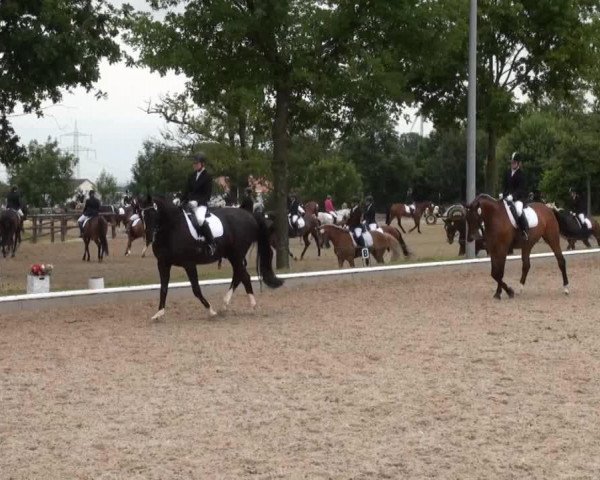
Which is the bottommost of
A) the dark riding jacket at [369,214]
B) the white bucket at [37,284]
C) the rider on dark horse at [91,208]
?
the white bucket at [37,284]

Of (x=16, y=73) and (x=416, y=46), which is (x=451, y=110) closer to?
(x=416, y=46)

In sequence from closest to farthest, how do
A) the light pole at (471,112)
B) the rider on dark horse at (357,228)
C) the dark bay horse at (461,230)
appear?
the rider on dark horse at (357,228) → the light pole at (471,112) → the dark bay horse at (461,230)

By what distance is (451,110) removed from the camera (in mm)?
34219

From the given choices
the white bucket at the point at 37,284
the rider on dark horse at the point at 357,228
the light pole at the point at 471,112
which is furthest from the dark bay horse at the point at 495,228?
the light pole at the point at 471,112

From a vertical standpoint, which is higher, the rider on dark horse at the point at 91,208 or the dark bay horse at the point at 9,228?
the rider on dark horse at the point at 91,208

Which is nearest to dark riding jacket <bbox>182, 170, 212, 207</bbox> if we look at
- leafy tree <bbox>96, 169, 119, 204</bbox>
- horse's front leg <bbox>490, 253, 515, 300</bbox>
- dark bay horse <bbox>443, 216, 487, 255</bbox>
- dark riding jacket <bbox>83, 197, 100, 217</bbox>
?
horse's front leg <bbox>490, 253, 515, 300</bbox>

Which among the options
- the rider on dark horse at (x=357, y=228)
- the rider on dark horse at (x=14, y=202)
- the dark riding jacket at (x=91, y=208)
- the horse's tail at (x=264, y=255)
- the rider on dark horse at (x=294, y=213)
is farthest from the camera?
the rider on dark horse at (x=14, y=202)

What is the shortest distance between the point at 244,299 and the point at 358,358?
6.62 metres

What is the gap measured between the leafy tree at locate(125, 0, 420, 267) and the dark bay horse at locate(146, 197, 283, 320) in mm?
6742

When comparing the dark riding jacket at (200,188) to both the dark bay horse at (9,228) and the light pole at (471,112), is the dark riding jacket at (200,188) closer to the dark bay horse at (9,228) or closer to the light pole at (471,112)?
the light pole at (471,112)

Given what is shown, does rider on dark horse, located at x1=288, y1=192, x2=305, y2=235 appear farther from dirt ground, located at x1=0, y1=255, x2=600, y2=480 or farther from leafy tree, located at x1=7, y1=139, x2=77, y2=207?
leafy tree, located at x1=7, y1=139, x2=77, y2=207

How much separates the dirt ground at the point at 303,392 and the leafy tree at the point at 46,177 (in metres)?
67.9

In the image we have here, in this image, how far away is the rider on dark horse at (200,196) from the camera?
15438 mm

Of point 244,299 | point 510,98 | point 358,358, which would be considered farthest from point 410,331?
point 510,98
